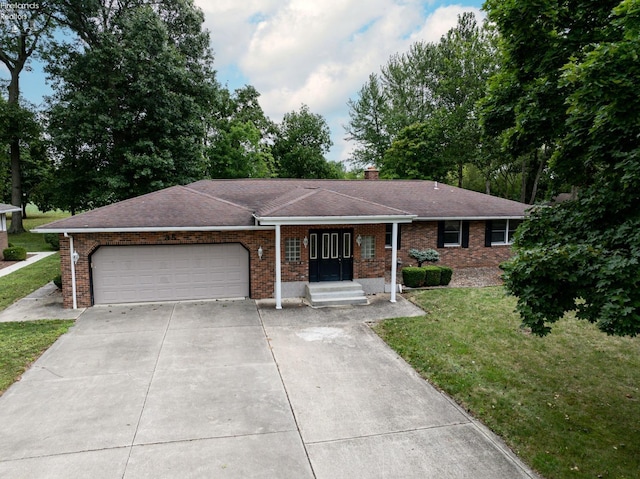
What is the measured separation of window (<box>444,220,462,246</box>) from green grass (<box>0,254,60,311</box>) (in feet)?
50.0

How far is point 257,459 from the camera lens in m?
4.95

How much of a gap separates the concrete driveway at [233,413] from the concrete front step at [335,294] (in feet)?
7.69

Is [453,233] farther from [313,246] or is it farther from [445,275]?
[313,246]

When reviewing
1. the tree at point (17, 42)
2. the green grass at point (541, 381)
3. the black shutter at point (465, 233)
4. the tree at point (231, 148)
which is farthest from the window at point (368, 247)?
the tree at point (17, 42)

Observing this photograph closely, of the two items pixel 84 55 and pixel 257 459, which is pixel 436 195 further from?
pixel 84 55

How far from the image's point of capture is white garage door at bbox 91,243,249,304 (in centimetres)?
1186

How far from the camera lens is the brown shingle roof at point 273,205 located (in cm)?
1171

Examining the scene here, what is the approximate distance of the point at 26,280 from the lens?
15125 millimetres

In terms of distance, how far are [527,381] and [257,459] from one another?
4943 millimetres

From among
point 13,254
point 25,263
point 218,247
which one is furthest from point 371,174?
point 13,254

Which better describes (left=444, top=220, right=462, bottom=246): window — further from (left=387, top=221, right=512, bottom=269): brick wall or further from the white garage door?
the white garage door

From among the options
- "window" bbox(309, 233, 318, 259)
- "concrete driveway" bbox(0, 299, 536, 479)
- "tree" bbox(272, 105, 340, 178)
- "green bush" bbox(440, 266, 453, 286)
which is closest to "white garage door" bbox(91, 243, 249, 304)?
Answer: "window" bbox(309, 233, 318, 259)

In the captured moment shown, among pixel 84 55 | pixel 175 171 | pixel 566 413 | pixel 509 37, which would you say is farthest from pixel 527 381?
pixel 84 55

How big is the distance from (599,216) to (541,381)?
3.50 m
